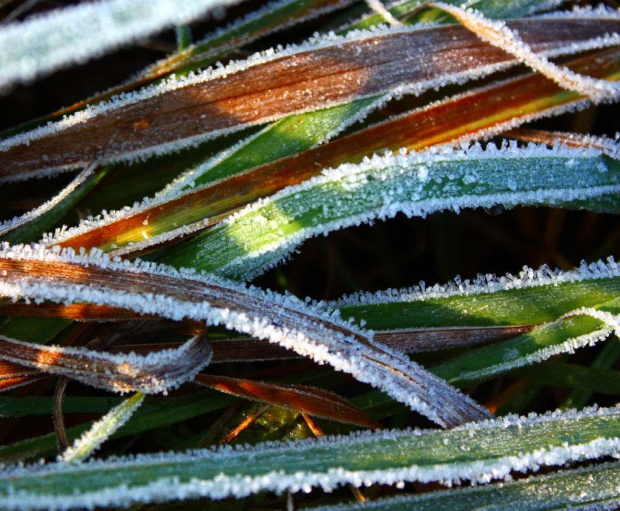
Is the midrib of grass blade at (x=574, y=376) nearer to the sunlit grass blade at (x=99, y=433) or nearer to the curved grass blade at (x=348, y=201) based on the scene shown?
the curved grass blade at (x=348, y=201)

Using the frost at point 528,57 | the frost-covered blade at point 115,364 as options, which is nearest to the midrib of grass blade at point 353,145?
the frost at point 528,57

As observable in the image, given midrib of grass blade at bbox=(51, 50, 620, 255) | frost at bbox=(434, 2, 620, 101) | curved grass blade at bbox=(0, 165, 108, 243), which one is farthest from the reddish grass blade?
frost at bbox=(434, 2, 620, 101)

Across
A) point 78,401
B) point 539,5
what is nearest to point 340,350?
point 78,401

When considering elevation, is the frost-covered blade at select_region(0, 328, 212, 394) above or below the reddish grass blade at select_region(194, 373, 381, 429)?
above

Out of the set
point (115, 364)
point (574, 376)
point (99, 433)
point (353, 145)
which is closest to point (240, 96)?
point (353, 145)

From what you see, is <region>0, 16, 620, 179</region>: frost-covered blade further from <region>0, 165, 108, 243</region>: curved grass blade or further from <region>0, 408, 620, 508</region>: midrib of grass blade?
<region>0, 408, 620, 508</region>: midrib of grass blade
